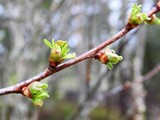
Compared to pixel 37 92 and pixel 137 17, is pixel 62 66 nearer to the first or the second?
pixel 37 92

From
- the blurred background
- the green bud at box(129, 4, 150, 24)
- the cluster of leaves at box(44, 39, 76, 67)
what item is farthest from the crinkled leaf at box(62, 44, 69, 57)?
the blurred background

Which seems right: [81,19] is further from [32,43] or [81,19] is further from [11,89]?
[11,89]

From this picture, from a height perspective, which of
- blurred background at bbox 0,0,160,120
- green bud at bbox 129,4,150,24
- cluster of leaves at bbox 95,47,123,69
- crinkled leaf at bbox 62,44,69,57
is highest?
green bud at bbox 129,4,150,24

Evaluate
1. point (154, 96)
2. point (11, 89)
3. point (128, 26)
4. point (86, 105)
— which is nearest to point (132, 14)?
point (128, 26)

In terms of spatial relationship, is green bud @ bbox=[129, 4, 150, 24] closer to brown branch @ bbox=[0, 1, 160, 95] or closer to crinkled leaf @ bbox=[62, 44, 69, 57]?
brown branch @ bbox=[0, 1, 160, 95]

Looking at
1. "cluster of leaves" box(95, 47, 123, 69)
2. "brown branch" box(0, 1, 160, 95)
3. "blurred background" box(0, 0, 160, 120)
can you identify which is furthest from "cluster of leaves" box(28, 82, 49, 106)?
"blurred background" box(0, 0, 160, 120)

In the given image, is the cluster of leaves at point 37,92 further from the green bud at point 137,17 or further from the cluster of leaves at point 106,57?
the green bud at point 137,17

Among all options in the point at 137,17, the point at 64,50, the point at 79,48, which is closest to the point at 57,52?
the point at 64,50

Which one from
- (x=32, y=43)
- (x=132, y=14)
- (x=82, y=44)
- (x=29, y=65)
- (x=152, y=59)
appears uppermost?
(x=132, y=14)

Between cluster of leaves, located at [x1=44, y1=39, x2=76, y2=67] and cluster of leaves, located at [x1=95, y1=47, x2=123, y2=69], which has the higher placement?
cluster of leaves, located at [x1=44, y1=39, x2=76, y2=67]

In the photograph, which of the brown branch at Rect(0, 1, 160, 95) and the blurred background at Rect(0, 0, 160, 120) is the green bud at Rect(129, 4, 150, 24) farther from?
the blurred background at Rect(0, 0, 160, 120)

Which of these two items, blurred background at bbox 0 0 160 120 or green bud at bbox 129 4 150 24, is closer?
green bud at bbox 129 4 150 24
